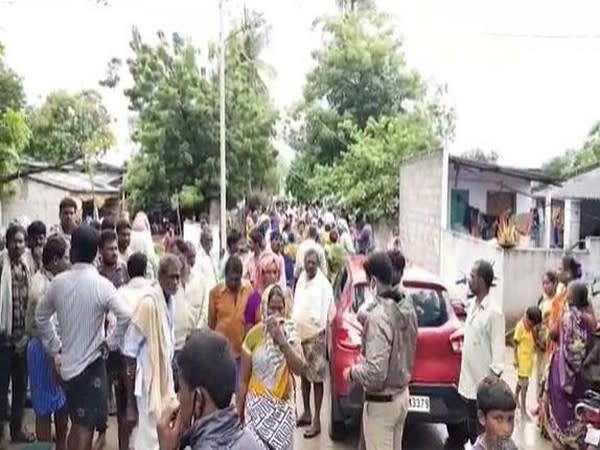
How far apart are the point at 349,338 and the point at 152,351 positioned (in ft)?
7.71

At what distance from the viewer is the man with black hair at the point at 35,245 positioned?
7.20m

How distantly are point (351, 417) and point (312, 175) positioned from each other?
26468 millimetres

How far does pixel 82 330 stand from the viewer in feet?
19.0

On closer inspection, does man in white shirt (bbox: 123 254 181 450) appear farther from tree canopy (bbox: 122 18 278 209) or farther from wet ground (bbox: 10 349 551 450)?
tree canopy (bbox: 122 18 278 209)

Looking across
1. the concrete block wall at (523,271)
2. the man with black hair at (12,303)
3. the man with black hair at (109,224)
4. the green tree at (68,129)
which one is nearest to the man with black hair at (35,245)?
the man with black hair at (12,303)

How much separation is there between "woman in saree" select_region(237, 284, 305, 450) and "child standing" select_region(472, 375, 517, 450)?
5.42 ft

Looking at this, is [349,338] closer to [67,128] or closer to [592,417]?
[592,417]

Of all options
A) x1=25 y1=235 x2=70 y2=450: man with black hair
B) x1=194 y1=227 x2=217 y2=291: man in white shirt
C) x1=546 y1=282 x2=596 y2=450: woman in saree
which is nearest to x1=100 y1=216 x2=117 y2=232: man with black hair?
x1=194 y1=227 x2=217 y2=291: man in white shirt

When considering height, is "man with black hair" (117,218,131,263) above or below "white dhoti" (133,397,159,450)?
→ above

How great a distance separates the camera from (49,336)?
5.93 metres

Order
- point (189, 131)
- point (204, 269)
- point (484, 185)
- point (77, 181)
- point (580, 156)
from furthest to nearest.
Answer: point (580, 156)
point (77, 181)
point (189, 131)
point (484, 185)
point (204, 269)

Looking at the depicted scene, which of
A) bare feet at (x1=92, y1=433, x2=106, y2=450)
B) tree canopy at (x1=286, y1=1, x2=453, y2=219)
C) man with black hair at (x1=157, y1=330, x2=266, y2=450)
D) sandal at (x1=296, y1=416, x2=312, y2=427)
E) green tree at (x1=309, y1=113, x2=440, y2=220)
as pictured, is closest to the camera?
man with black hair at (x1=157, y1=330, x2=266, y2=450)

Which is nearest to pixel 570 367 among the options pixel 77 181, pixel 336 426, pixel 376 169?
pixel 336 426

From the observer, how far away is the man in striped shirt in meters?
5.79
